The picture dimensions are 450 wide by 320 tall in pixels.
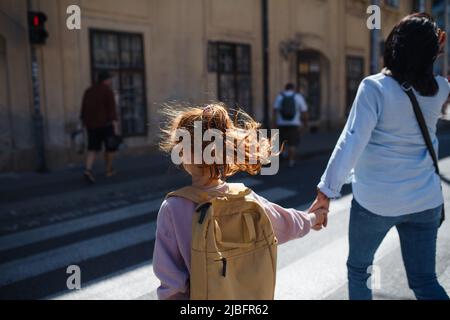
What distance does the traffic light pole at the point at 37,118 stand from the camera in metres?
8.73

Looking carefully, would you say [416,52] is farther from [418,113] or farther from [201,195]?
[201,195]

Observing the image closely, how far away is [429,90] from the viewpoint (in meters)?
2.31

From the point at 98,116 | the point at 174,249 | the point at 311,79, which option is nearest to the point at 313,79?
the point at 311,79

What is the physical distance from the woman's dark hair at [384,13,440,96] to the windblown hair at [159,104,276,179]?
85cm

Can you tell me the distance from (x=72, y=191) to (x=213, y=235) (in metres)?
6.30

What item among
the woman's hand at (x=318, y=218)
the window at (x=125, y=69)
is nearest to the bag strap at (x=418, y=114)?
the woman's hand at (x=318, y=218)

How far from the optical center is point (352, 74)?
1927 cm

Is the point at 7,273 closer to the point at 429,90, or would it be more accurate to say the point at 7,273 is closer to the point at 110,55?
the point at 429,90

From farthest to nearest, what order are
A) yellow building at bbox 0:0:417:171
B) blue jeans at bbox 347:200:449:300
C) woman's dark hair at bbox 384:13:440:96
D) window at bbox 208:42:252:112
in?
1. window at bbox 208:42:252:112
2. yellow building at bbox 0:0:417:171
3. blue jeans at bbox 347:200:449:300
4. woman's dark hair at bbox 384:13:440:96

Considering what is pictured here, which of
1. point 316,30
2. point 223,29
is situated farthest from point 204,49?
point 316,30

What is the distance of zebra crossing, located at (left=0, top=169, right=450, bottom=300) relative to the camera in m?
3.67

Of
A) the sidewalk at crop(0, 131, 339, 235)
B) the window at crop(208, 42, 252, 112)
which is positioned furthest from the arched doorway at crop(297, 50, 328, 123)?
the sidewalk at crop(0, 131, 339, 235)

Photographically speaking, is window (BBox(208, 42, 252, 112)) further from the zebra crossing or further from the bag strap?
the bag strap
